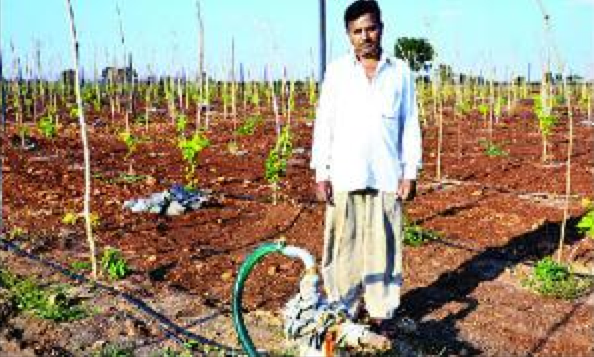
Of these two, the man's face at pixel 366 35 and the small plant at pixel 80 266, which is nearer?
the man's face at pixel 366 35

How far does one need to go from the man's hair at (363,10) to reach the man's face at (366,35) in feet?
0.04

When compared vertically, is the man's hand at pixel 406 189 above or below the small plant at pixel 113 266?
above

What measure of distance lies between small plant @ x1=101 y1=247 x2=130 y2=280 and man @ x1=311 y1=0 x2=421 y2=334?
161 cm

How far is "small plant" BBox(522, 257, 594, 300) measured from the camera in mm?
4508

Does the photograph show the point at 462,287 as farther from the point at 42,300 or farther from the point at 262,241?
the point at 42,300

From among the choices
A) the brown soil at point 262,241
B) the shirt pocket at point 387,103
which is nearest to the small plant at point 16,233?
the brown soil at point 262,241

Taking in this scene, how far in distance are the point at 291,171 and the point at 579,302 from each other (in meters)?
5.15

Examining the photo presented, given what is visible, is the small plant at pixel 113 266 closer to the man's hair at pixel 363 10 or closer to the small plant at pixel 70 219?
the small plant at pixel 70 219

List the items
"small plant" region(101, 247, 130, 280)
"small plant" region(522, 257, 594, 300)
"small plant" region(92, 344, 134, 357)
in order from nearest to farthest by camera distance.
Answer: "small plant" region(92, 344, 134, 357)
"small plant" region(522, 257, 594, 300)
"small plant" region(101, 247, 130, 280)

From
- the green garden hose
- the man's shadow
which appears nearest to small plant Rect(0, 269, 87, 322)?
the green garden hose

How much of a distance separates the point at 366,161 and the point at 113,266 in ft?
6.55

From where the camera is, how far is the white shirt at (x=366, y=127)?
11.5 feet

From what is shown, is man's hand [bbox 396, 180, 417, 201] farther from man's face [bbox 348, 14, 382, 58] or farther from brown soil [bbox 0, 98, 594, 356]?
brown soil [bbox 0, 98, 594, 356]

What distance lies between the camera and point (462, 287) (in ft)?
15.4
